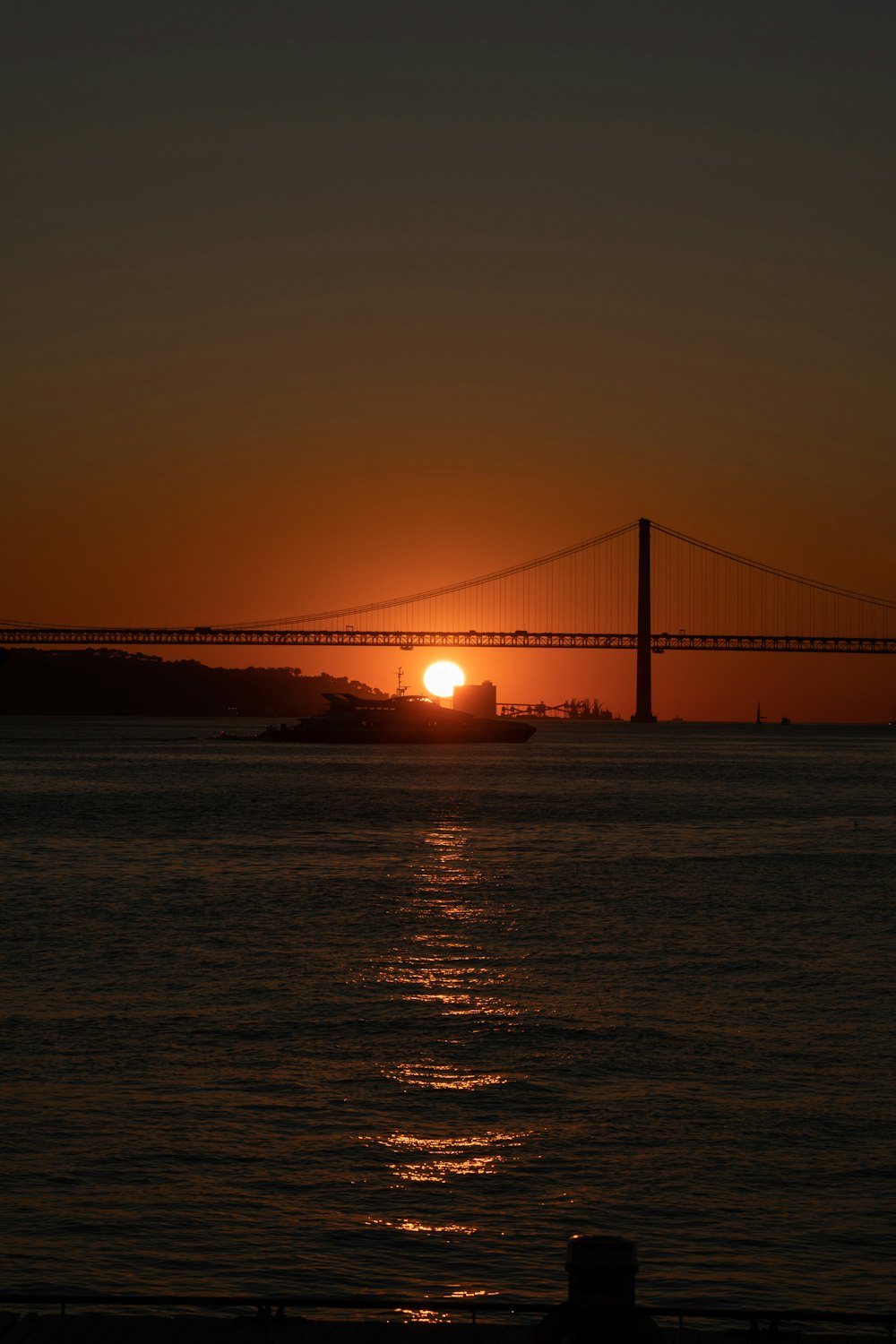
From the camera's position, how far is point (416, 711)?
6471 inches

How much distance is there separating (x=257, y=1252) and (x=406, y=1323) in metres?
2.57

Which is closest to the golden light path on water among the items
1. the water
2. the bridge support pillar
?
the water

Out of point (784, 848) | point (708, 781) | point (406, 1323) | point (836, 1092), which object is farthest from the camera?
point (708, 781)

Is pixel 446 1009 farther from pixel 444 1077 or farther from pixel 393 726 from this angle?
pixel 393 726

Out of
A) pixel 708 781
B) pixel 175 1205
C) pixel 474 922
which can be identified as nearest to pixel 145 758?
Result: pixel 708 781

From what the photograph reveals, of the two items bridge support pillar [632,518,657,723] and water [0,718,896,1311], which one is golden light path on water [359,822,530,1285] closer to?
water [0,718,896,1311]

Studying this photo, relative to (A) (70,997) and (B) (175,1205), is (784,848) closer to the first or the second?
(A) (70,997)

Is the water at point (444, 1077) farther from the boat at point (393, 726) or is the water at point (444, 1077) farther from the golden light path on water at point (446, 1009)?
the boat at point (393, 726)

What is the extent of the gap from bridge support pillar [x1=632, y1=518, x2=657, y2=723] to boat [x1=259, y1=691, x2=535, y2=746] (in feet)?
42.9

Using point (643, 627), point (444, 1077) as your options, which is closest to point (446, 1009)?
point (444, 1077)

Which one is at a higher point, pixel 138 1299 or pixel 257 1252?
pixel 138 1299

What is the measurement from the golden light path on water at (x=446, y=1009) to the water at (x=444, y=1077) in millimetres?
57

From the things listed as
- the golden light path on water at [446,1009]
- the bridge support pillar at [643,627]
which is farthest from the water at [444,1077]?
the bridge support pillar at [643,627]

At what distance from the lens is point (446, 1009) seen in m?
19.0
